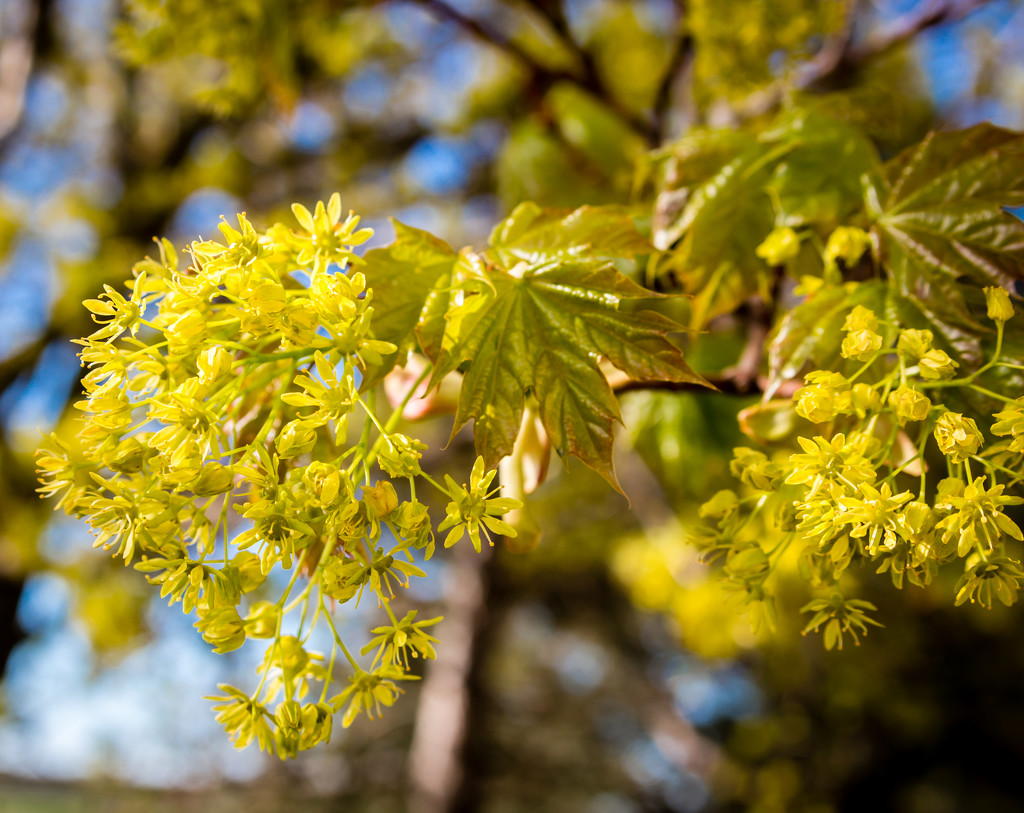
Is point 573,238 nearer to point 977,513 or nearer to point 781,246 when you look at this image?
point 781,246

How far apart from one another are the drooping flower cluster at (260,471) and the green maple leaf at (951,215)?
39 centimetres

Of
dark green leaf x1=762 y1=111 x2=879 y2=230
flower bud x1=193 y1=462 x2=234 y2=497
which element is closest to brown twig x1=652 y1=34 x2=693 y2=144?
dark green leaf x1=762 y1=111 x2=879 y2=230

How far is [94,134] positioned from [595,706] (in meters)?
5.38

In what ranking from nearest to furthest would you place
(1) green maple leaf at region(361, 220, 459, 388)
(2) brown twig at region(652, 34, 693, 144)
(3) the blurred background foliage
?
(1) green maple leaf at region(361, 220, 459, 388), (2) brown twig at region(652, 34, 693, 144), (3) the blurred background foliage

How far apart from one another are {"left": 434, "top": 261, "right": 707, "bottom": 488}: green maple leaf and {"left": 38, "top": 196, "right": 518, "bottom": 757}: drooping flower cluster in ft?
0.21

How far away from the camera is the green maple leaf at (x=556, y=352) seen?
1.66 ft

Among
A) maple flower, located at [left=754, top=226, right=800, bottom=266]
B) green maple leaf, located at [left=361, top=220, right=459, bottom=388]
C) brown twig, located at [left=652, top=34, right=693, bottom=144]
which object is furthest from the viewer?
brown twig, located at [left=652, top=34, right=693, bottom=144]

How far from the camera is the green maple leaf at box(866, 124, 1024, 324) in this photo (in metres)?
0.55

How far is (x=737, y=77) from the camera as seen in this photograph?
1.04 meters

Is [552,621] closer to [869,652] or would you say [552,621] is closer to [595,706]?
[595,706]

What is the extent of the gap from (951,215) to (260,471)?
1.95 ft

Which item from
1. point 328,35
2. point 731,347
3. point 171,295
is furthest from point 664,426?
point 328,35

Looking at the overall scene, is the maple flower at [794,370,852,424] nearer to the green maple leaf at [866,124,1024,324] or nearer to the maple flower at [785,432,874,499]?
the maple flower at [785,432,874,499]

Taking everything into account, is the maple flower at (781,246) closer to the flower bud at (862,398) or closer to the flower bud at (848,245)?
the flower bud at (848,245)
